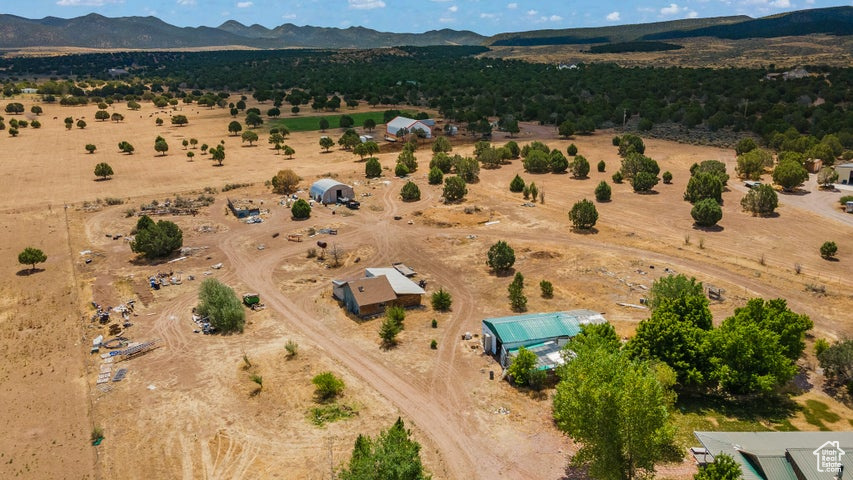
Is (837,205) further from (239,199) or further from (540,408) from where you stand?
(239,199)

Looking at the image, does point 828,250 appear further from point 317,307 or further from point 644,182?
point 317,307

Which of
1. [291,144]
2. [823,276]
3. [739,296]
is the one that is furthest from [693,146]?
[291,144]

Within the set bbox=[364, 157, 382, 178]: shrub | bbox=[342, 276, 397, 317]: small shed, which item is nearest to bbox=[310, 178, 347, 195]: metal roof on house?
bbox=[364, 157, 382, 178]: shrub

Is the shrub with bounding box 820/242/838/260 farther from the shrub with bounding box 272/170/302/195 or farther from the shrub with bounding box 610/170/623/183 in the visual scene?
the shrub with bounding box 272/170/302/195

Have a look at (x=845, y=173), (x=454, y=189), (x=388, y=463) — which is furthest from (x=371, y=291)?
(x=845, y=173)

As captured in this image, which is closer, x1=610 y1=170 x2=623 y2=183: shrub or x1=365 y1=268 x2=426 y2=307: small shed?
x1=365 y1=268 x2=426 y2=307: small shed
